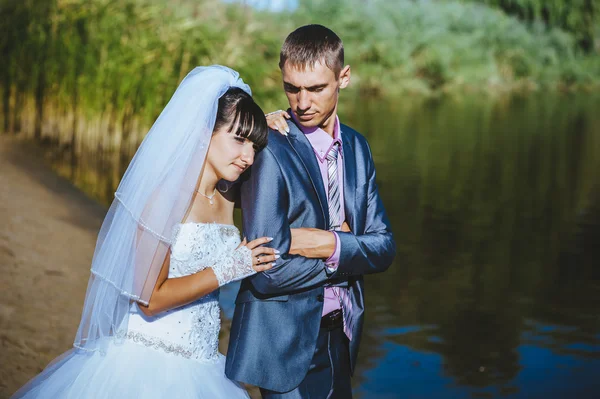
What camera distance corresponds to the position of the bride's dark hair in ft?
9.37

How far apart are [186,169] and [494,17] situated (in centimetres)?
3342

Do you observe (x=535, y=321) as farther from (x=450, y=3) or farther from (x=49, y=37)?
(x=450, y=3)

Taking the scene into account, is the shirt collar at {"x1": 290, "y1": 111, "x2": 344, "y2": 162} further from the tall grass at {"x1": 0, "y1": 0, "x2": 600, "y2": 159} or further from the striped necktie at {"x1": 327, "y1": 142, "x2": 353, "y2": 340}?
the tall grass at {"x1": 0, "y1": 0, "x2": 600, "y2": 159}

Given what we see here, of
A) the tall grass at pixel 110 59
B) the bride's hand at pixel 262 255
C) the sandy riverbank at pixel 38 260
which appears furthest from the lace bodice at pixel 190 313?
the tall grass at pixel 110 59

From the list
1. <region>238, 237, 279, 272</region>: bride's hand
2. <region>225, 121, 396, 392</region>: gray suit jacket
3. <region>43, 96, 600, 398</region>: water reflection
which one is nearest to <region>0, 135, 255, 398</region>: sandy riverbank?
<region>43, 96, 600, 398</region>: water reflection

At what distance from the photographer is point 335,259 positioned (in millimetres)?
2852

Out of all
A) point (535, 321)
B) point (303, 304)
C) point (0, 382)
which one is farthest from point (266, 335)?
point (535, 321)

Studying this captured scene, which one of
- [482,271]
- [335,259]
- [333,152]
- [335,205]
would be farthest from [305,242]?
[482,271]

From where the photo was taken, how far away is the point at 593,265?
868cm

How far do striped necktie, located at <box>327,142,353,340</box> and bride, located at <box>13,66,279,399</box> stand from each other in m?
0.28

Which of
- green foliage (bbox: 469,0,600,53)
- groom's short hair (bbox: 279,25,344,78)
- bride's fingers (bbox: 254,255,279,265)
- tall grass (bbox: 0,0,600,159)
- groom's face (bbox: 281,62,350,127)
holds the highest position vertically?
green foliage (bbox: 469,0,600,53)

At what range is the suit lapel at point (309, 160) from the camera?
286cm

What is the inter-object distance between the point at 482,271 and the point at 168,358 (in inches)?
228

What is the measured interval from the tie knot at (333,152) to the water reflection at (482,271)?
2744mm
